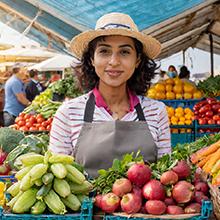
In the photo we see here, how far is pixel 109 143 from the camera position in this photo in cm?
203

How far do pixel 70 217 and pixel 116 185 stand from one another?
251mm

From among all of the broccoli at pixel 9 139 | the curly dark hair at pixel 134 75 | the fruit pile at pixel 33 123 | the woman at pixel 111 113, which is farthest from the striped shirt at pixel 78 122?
the fruit pile at pixel 33 123

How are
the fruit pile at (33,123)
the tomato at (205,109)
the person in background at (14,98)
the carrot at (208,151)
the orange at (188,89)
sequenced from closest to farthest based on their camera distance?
the carrot at (208,151)
the tomato at (205,109)
the fruit pile at (33,123)
the orange at (188,89)
the person in background at (14,98)

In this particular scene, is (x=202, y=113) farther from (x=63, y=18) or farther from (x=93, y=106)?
(x=93, y=106)

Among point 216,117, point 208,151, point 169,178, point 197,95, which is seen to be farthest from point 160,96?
point 169,178

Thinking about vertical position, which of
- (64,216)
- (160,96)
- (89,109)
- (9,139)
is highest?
(160,96)

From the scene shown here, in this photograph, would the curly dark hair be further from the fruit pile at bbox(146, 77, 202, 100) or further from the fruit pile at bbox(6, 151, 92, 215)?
the fruit pile at bbox(146, 77, 202, 100)

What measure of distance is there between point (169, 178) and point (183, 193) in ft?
0.30

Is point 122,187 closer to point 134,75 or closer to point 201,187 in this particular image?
point 201,187

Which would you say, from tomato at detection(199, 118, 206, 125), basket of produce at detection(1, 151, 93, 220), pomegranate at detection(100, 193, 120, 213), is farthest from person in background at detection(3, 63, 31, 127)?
pomegranate at detection(100, 193, 120, 213)

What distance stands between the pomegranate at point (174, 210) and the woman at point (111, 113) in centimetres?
79

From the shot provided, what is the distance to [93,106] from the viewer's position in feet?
7.30

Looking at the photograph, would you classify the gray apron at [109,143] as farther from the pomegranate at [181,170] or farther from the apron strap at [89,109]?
the pomegranate at [181,170]

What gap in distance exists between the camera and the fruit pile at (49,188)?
4.19 feet
